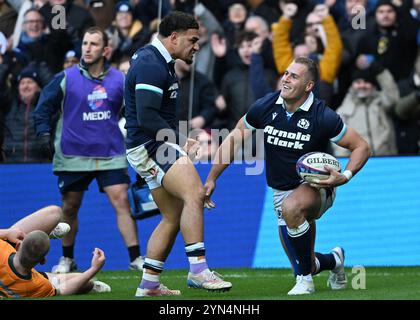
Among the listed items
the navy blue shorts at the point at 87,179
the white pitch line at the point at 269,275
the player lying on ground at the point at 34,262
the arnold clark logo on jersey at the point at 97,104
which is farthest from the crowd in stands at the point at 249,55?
the player lying on ground at the point at 34,262

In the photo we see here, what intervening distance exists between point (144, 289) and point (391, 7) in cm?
638

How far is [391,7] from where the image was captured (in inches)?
556

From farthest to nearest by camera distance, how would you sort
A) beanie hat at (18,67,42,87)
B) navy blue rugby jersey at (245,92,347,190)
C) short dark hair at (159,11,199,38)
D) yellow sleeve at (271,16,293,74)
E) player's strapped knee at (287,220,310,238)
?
yellow sleeve at (271,16,293,74)
beanie hat at (18,67,42,87)
navy blue rugby jersey at (245,92,347,190)
short dark hair at (159,11,199,38)
player's strapped knee at (287,220,310,238)

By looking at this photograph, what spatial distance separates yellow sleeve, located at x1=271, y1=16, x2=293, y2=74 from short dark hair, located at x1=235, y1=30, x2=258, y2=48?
1.05ft

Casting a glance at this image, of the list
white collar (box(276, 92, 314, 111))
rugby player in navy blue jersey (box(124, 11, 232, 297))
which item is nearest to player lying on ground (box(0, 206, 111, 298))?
rugby player in navy blue jersey (box(124, 11, 232, 297))

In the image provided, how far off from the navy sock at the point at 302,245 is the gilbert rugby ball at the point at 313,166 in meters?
0.40

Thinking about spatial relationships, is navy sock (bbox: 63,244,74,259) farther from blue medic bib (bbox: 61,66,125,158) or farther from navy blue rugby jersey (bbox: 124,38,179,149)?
navy blue rugby jersey (bbox: 124,38,179,149)

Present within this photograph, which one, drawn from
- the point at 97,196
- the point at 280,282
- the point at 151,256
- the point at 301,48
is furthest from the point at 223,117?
the point at 151,256

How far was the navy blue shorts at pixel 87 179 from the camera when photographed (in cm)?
1227

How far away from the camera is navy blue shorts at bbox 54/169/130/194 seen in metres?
12.3

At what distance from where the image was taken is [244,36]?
14703 mm

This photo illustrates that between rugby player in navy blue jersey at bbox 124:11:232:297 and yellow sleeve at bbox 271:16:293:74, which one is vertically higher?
yellow sleeve at bbox 271:16:293:74

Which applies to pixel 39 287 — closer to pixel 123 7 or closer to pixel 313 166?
pixel 313 166

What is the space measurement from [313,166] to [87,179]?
3.98m
